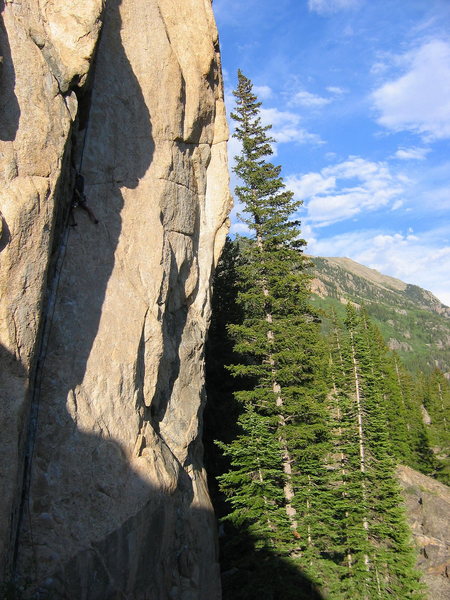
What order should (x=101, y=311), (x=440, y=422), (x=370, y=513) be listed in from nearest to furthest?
1. (x=101, y=311)
2. (x=370, y=513)
3. (x=440, y=422)

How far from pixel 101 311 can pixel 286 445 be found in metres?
8.91

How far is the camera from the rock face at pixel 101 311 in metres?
7.90

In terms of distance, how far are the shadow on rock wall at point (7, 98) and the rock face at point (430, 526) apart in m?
25.1

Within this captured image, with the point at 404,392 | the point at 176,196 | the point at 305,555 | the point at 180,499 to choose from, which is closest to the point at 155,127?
the point at 176,196

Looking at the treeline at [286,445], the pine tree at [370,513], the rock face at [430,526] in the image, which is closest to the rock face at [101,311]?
the treeline at [286,445]

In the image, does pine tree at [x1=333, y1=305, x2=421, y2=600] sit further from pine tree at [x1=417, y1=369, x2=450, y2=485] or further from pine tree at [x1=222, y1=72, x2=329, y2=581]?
pine tree at [x1=417, y1=369, x2=450, y2=485]

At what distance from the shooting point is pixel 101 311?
10086 millimetres

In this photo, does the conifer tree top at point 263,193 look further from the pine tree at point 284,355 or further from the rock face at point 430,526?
the rock face at point 430,526

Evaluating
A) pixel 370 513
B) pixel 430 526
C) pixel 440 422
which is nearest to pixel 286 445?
pixel 370 513

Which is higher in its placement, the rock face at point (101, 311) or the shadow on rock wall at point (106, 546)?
the rock face at point (101, 311)

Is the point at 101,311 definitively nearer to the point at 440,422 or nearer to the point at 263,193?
the point at 263,193

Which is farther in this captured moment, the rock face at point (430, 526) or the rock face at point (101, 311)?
the rock face at point (430, 526)

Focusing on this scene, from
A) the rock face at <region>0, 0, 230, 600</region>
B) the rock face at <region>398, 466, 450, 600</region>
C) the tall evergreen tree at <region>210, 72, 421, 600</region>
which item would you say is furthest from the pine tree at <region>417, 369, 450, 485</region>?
the rock face at <region>0, 0, 230, 600</region>

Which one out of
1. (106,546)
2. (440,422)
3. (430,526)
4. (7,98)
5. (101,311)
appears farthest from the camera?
(440,422)
